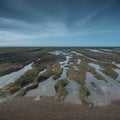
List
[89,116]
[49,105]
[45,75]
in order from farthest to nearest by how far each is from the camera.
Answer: [45,75] < [49,105] < [89,116]

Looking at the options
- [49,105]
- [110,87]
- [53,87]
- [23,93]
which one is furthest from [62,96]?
[110,87]

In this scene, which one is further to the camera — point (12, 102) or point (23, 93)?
point (23, 93)

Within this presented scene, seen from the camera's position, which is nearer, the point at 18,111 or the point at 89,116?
the point at 89,116

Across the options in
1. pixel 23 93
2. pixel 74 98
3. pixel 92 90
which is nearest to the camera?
pixel 74 98

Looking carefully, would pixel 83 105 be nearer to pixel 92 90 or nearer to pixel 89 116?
pixel 89 116

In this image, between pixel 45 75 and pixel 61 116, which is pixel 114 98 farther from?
pixel 45 75

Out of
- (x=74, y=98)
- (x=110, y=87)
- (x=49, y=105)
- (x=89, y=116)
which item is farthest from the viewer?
(x=110, y=87)

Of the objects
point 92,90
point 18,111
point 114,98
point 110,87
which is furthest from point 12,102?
point 110,87
